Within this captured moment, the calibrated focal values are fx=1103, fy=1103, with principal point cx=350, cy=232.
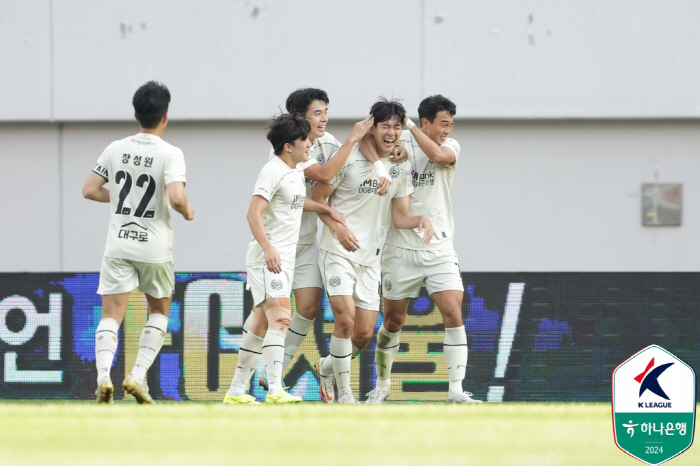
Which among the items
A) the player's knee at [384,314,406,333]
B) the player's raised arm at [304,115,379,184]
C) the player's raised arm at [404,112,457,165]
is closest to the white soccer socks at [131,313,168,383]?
the player's raised arm at [304,115,379,184]

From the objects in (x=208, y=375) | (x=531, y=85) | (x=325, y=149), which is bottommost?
(x=208, y=375)

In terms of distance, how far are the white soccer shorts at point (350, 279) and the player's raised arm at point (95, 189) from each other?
4.98 feet

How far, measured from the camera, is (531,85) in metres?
13.6

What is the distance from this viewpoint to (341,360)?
7.49 metres

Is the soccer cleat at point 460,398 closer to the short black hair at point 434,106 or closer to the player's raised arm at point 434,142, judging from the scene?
the player's raised arm at point 434,142

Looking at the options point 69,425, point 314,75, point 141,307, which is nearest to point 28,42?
point 314,75

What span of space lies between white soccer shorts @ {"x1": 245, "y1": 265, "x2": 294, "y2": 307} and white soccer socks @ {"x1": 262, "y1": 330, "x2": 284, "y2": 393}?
23 cm

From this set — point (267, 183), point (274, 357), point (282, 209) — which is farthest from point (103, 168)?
point (274, 357)

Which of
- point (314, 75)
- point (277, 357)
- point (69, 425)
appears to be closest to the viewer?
point (69, 425)

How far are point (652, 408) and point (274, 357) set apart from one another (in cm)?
302

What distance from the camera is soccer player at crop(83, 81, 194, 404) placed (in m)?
6.70

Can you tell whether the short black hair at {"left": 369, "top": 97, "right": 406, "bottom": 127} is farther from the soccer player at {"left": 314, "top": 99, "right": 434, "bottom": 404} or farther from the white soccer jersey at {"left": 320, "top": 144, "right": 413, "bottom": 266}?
the white soccer jersey at {"left": 320, "top": 144, "right": 413, "bottom": 266}

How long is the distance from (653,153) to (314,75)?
4.40m

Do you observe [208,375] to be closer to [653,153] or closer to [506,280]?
[506,280]
